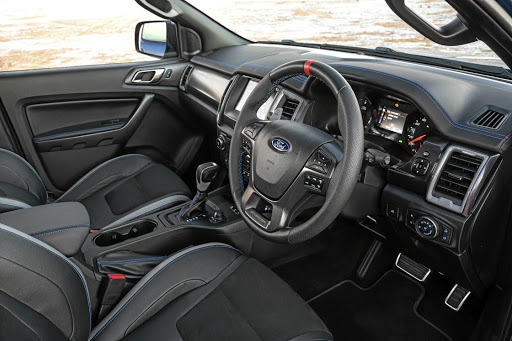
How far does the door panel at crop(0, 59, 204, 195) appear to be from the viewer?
2592 mm

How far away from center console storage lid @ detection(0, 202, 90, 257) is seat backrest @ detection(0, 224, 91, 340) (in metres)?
0.10

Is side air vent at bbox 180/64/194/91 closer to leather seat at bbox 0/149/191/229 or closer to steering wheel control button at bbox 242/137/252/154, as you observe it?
leather seat at bbox 0/149/191/229

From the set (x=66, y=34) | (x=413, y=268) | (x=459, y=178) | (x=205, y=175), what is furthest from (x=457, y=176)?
(x=66, y=34)

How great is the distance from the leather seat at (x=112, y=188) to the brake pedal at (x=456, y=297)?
129 centimetres

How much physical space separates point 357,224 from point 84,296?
115cm

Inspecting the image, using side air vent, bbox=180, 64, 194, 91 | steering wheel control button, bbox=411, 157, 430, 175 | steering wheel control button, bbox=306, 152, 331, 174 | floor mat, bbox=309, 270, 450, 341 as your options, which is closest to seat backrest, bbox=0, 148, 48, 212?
side air vent, bbox=180, 64, 194, 91

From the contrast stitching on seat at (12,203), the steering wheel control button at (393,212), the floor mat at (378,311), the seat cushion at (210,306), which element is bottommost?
the floor mat at (378,311)

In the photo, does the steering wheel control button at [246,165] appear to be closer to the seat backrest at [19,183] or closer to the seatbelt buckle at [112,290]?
the seatbelt buckle at [112,290]

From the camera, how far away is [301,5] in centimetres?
323

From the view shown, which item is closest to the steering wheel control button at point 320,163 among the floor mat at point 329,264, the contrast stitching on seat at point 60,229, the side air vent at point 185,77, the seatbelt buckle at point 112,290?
the contrast stitching on seat at point 60,229

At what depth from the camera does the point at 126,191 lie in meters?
2.36

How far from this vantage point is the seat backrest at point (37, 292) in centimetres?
104

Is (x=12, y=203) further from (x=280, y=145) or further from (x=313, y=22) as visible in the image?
(x=313, y=22)

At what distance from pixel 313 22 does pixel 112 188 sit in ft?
5.54
